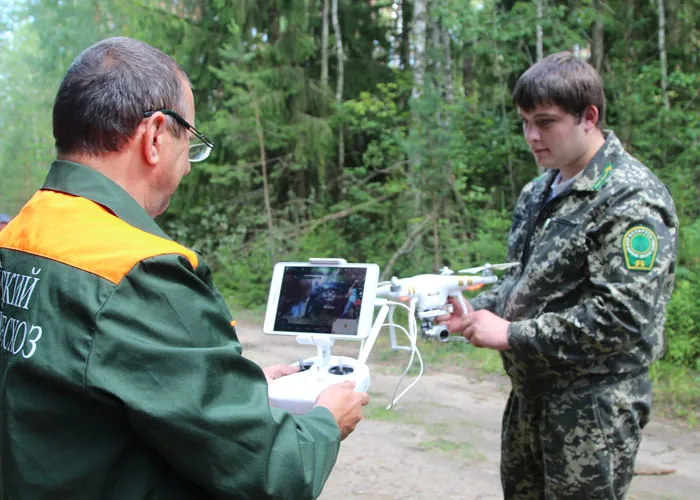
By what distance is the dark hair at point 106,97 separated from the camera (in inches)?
52.2

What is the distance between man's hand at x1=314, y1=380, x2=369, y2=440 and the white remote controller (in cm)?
10

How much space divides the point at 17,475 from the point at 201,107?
13.1 metres

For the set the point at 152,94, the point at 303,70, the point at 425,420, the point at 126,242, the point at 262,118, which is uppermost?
the point at 303,70

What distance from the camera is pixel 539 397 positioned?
237cm

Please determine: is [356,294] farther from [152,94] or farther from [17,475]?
[17,475]

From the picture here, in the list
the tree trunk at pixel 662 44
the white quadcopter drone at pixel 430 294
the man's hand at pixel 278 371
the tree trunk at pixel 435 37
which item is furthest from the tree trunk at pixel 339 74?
the man's hand at pixel 278 371

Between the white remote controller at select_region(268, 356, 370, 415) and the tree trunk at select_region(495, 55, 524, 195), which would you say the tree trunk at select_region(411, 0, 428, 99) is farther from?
the white remote controller at select_region(268, 356, 370, 415)

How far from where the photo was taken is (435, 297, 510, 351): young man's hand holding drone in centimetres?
234

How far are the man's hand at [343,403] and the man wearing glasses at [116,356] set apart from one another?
0.64 ft

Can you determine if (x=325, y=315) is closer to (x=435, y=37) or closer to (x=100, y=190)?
(x=100, y=190)

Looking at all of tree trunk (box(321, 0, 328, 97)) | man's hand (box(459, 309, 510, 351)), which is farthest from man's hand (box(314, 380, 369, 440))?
tree trunk (box(321, 0, 328, 97))

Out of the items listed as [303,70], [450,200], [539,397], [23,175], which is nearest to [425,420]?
[539,397]

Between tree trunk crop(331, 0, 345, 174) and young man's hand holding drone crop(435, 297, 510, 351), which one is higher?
tree trunk crop(331, 0, 345, 174)

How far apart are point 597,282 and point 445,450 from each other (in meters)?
2.99
